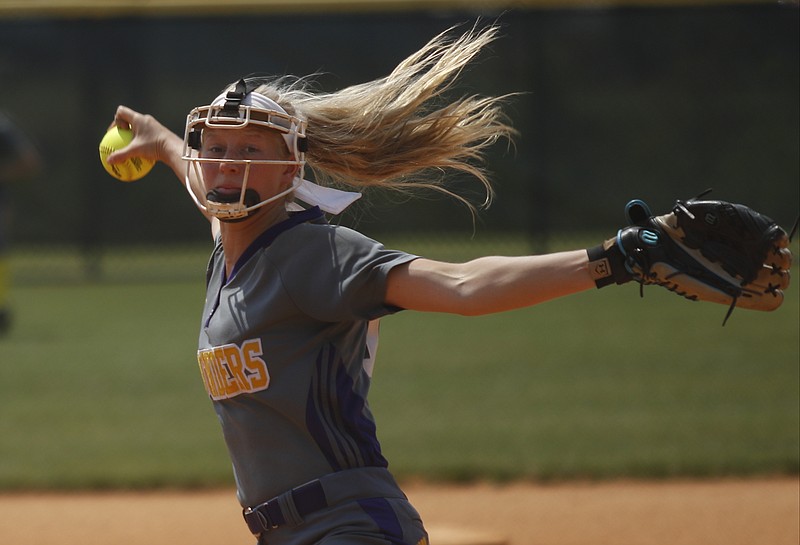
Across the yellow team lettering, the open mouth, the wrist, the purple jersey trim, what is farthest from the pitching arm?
the wrist

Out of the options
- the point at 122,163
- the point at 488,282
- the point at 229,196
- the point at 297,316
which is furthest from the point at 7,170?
the point at 488,282

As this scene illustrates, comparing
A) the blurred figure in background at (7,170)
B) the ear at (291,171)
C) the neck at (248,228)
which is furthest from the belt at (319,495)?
the blurred figure in background at (7,170)

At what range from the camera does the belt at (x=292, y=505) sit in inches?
88.4

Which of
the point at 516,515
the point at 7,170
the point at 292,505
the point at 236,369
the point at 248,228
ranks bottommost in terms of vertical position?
the point at 516,515

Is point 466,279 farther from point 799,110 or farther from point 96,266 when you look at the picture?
point 96,266

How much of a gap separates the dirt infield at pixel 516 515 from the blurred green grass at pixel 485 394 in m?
0.18

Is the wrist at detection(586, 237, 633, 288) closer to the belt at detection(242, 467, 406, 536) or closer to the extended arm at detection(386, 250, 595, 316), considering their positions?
the extended arm at detection(386, 250, 595, 316)

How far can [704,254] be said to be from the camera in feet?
6.48

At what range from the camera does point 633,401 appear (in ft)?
20.6

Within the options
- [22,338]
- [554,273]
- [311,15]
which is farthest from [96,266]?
[554,273]

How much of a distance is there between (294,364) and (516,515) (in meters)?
2.59

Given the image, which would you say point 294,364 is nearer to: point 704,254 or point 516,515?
point 704,254

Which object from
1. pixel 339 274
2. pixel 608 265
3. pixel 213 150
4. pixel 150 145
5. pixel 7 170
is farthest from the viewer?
pixel 7 170

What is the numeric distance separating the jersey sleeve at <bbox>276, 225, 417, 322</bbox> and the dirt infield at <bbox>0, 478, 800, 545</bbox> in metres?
1.78
